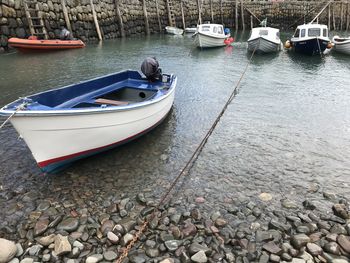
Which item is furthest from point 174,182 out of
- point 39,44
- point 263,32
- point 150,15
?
point 150,15

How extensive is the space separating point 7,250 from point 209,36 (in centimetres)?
2576

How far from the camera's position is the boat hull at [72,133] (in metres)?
6.61

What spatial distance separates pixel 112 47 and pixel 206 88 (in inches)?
570

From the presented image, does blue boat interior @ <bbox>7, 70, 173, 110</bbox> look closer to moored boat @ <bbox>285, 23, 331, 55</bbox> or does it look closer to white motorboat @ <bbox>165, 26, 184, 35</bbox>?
Answer: moored boat @ <bbox>285, 23, 331, 55</bbox>

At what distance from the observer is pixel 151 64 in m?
11.1

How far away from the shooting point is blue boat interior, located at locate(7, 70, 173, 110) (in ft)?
28.3

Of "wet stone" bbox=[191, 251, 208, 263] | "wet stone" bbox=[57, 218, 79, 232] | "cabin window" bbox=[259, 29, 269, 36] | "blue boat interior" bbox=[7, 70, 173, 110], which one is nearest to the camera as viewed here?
"wet stone" bbox=[191, 251, 208, 263]

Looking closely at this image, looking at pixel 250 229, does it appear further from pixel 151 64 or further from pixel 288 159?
pixel 151 64

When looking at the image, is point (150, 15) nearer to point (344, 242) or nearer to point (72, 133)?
point (72, 133)

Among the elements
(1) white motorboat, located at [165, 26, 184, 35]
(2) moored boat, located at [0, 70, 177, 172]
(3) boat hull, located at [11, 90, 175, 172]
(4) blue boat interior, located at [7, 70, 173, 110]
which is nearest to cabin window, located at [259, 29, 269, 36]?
(1) white motorboat, located at [165, 26, 184, 35]

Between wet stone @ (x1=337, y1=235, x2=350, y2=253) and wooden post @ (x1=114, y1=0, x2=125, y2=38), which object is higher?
wooden post @ (x1=114, y1=0, x2=125, y2=38)

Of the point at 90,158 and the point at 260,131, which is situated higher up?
the point at 90,158

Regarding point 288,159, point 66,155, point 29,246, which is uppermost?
point 66,155

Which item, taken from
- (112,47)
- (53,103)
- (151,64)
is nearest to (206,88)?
(151,64)
